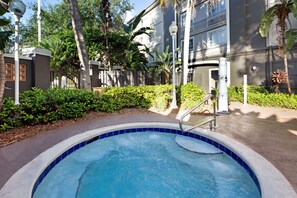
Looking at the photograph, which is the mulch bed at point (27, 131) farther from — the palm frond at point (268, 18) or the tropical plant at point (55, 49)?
the palm frond at point (268, 18)

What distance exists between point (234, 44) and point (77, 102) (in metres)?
14.4

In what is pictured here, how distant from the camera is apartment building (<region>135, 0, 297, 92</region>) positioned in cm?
1420

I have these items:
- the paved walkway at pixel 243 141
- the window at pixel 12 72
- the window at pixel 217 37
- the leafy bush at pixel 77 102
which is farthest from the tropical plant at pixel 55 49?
the window at pixel 217 37

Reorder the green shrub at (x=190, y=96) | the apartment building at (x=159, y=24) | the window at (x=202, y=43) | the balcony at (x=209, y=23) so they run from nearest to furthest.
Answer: the green shrub at (x=190, y=96), the balcony at (x=209, y=23), the window at (x=202, y=43), the apartment building at (x=159, y=24)

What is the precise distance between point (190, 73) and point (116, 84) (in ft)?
27.0

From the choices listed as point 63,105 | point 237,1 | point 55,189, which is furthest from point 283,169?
point 237,1

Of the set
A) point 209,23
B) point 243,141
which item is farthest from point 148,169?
point 209,23

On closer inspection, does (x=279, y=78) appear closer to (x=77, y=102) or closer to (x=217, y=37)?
(x=217, y=37)

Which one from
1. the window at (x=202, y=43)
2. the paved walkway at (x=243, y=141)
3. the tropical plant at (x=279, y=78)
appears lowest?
the paved walkway at (x=243, y=141)

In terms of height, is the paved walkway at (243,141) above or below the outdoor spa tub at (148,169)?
above

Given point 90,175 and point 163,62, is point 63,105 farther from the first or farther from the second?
point 163,62

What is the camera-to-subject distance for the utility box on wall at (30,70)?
10.7 m

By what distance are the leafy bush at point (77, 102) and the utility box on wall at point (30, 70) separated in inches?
180

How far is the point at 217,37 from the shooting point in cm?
1873
